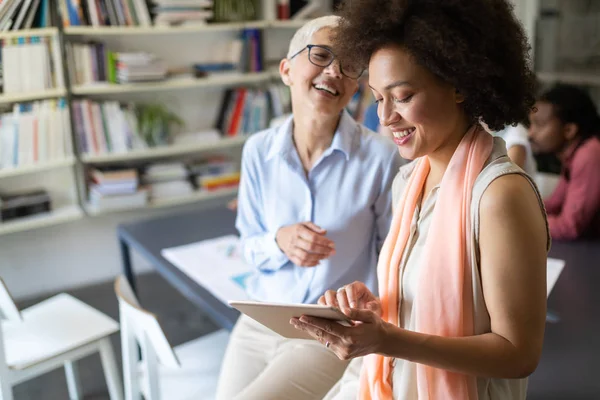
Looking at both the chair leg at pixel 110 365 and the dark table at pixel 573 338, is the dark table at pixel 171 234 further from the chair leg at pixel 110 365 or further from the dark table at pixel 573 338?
the dark table at pixel 573 338

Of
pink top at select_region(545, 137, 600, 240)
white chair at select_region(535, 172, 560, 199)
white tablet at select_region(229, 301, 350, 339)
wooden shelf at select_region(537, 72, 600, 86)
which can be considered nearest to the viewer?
white tablet at select_region(229, 301, 350, 339)

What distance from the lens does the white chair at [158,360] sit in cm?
143

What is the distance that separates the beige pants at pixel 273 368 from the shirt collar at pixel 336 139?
18.7 inches

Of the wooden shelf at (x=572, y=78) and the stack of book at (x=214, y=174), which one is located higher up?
the wooden shelf at (x=572, y=78)

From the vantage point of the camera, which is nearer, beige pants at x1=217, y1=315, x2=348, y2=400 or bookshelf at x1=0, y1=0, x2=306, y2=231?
beige pants at x1=217, y1=315, x2=348, y2=400

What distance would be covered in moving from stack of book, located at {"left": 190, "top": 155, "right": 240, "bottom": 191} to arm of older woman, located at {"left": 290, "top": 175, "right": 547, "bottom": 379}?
2.95 meters

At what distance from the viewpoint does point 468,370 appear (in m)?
0.92

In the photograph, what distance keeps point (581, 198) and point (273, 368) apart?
4.85 ft

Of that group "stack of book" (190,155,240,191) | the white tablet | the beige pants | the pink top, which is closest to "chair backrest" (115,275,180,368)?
the beige pants

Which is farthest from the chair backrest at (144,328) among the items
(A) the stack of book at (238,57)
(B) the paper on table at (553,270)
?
(A) the stack of book at (238,57)

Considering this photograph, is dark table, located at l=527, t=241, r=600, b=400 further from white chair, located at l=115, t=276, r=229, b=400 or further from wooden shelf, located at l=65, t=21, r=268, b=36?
wooden shelf, located at l=65, t=21, r=268, b=36

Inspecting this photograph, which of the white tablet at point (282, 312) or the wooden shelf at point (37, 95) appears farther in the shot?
the wooden shelf at point (37, 95)

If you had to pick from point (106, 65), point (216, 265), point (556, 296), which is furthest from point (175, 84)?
point (556, 296)

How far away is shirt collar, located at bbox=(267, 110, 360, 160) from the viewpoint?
1.50 meters
